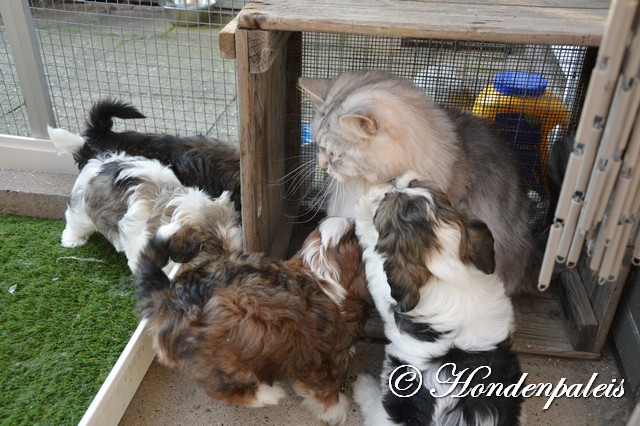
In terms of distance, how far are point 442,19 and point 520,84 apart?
1074 mm

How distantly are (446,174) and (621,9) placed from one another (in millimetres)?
1202

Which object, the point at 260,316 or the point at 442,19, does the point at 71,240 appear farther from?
the point at 442,19

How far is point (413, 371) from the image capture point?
7.53 ft

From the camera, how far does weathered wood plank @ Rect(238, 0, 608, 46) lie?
2.16 metres

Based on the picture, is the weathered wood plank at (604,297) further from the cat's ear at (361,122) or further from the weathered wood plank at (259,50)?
the weathered wood plank at (259,50)

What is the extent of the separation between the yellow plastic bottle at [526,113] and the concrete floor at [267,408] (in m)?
1.10

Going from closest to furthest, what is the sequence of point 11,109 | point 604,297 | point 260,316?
point 260,316
point 604,297
point 11,109

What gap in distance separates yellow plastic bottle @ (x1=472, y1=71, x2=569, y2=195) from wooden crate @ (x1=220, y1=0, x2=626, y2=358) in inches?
25.1

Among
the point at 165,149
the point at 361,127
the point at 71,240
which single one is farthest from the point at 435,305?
the point at 71,240

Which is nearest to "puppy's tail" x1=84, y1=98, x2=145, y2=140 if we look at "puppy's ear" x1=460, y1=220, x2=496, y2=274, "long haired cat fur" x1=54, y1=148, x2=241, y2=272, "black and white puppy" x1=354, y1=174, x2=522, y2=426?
"long haired cat fur" x1=54, y1=148, x2=241, y2=272

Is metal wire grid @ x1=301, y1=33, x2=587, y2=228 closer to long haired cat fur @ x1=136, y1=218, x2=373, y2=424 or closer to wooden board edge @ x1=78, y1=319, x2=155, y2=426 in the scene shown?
long haired cat fur @ x1=136, y1=218, x2=373, y2=424

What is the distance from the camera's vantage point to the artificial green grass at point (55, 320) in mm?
2514

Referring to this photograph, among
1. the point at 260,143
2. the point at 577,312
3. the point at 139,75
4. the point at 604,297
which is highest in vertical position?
the point at 260,143

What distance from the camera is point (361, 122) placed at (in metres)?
2.41
